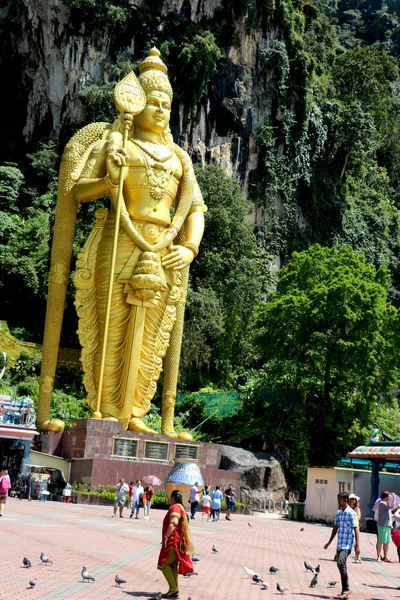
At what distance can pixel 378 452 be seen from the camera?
58.4 ft

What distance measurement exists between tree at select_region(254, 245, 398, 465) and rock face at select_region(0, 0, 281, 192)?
13.7 metres

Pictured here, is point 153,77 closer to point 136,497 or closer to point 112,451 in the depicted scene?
point 112,451

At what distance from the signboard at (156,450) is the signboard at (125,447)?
305 millimetres

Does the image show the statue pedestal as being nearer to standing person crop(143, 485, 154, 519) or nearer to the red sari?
standing person crop(143, 485, 154, 519)

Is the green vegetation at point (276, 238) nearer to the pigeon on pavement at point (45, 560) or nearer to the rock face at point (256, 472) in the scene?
the rock face at point (256, 472)

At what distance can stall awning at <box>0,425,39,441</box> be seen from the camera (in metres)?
18.2

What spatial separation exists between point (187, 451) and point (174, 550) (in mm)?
13024

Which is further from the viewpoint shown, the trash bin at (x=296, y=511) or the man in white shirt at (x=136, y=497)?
the trash bin at (x=296, y=511)

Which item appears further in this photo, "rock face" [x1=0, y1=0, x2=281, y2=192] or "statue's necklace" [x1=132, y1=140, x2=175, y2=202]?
"rock face" [x1=0, y1=0, x2=281, y2=192]

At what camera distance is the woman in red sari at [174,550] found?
281 inches

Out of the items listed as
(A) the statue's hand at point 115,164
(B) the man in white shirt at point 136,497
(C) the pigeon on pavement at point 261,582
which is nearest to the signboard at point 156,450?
(B) the man in white shirt at point 136,497

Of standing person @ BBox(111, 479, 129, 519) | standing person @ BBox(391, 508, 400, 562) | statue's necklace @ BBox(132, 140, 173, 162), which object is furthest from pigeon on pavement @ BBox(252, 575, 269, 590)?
statue's necklace @ BBox(132, 140, 173, 162)

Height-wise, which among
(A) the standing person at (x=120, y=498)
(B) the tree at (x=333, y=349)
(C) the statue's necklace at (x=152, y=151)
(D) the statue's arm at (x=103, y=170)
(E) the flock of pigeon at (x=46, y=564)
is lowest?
(E) the flock of pigeon at (x=46, y=564)

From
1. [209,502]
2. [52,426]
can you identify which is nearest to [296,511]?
[209,502]
